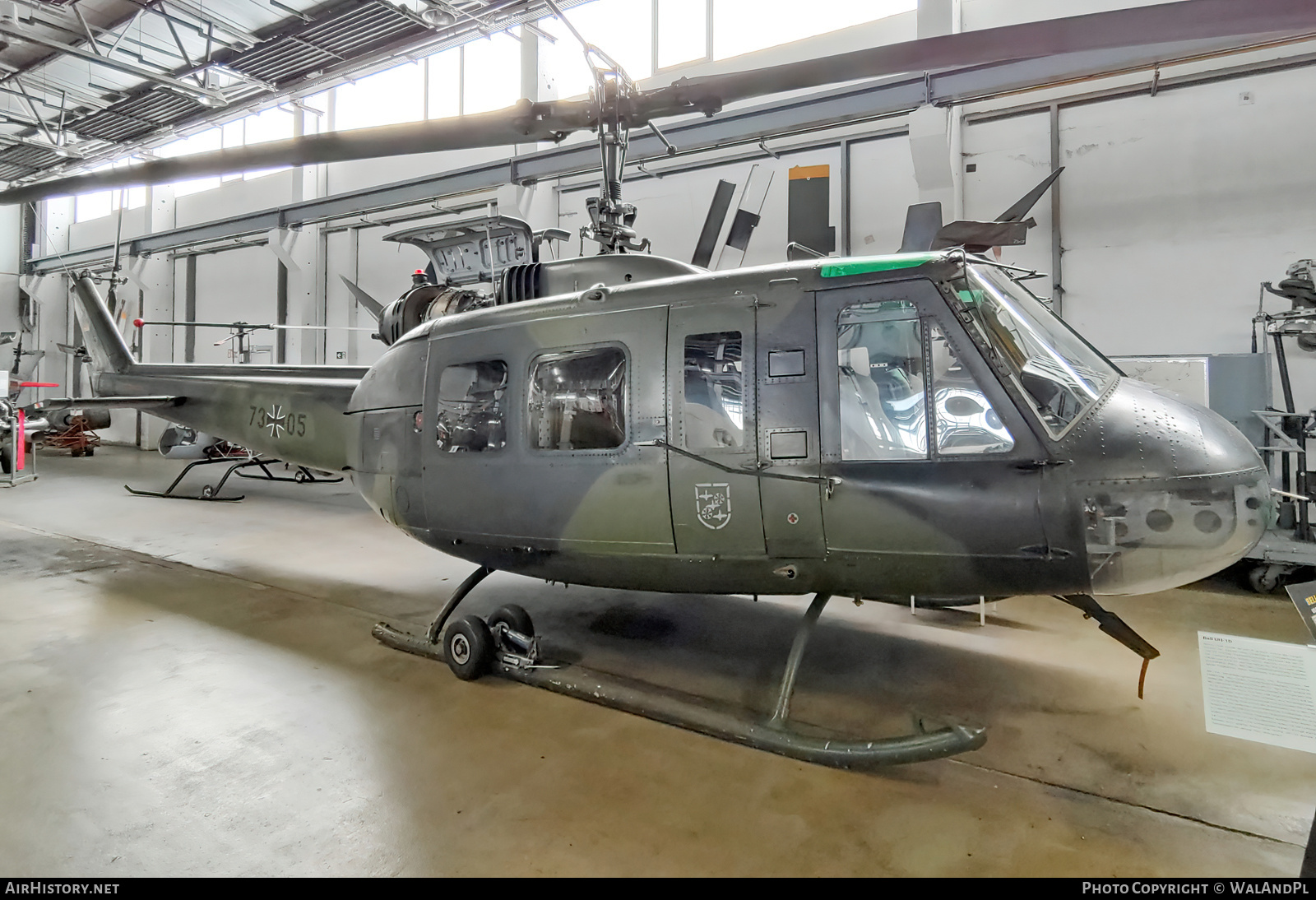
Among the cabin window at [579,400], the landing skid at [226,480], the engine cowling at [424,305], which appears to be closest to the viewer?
the cabin window at [579,400]

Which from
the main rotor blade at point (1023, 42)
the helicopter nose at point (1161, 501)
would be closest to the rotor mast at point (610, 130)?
the main rotor blade at point (1023, 42)

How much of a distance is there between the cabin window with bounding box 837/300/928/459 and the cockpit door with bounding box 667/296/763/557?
0.43 meters

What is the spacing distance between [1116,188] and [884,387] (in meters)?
6.51

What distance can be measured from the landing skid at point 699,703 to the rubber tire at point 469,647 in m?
0.01

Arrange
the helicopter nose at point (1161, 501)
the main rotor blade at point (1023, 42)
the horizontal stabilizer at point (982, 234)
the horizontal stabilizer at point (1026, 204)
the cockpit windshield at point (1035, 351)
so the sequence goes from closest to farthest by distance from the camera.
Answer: the helicopter nose at point (1161, 501) < the main rotor blade at point (1023, 42) < the cockpit windshield at point (1035, 351) < the horizontal stabilizer at point (982, 234) < the horizontal stabilizer at point (1026, 204)

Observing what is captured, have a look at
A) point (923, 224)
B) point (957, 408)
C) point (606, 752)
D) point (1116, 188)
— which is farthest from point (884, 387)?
point (1116, 188)

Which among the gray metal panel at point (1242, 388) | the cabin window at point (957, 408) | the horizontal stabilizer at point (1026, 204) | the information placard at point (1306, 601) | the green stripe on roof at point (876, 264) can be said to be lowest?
the information placard at point (1306, 601)

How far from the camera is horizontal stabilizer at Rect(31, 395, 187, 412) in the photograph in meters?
7.02

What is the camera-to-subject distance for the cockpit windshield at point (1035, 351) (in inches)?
113

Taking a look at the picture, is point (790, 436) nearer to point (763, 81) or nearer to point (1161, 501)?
point (1161, 501)

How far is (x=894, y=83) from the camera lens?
23.5ft

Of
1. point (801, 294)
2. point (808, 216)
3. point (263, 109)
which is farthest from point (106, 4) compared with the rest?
point (801, 294)

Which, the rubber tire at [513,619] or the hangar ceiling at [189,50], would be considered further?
the hangar ceiling at [189,50]

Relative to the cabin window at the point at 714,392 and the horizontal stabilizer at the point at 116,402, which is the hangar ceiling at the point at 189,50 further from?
the cabin window at the point at 714,392
